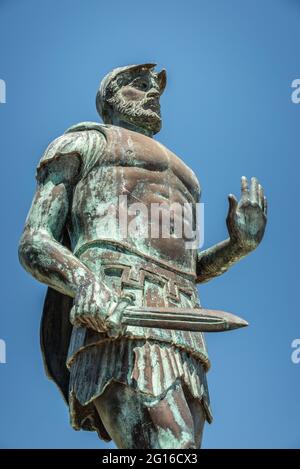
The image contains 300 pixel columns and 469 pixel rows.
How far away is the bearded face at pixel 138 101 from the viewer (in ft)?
28.7

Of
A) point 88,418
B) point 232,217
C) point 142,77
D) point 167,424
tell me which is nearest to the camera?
point 167,424

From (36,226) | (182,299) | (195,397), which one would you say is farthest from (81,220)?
(195,397)

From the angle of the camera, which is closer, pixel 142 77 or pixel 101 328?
pixel 101 328

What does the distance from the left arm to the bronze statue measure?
1cm

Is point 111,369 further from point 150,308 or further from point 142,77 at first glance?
point 142,77

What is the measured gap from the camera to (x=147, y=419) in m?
7.07

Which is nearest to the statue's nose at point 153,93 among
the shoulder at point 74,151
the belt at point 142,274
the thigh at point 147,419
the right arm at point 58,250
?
the shoulder at point 74,151

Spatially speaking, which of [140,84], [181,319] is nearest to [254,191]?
[140,84]

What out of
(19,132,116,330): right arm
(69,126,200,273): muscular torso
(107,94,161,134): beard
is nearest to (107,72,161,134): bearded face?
(107,94,161,134): beard

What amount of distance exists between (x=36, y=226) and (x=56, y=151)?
63 centimetres

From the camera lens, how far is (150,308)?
714cm

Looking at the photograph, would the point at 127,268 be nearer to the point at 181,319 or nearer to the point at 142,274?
the point at 142,274

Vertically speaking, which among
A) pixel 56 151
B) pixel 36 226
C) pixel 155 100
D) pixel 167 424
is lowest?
pixel 167 424

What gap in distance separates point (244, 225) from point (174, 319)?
148 centimetres
